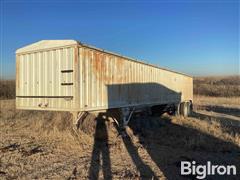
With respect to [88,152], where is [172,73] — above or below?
above

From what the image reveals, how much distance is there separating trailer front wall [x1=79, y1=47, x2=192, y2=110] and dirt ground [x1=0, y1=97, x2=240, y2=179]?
4.39 ft

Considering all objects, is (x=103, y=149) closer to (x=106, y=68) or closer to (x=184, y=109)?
(x=106, y=68)

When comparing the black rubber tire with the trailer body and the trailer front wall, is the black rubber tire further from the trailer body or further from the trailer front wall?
the trailer body

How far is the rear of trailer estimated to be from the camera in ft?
24.8

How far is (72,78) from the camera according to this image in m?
7.55

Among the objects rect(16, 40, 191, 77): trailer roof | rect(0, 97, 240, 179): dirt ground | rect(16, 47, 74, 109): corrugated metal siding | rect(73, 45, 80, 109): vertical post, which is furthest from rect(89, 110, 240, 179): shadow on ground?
rect(16, 40, 191, 77): trailer roof

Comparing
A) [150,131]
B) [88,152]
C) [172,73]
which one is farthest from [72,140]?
[172,73]

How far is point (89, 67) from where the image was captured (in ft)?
25.9

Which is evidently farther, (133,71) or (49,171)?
(133,71)

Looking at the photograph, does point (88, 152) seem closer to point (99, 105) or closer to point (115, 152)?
point (115, 152)

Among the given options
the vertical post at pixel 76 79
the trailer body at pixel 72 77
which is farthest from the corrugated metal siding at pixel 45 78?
the vertical post at pixel 76 79

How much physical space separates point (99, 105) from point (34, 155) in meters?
2.43

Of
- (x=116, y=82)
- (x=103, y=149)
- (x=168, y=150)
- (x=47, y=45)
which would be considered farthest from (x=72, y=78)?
(x=168, y=150)

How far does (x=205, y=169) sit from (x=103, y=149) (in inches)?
124
